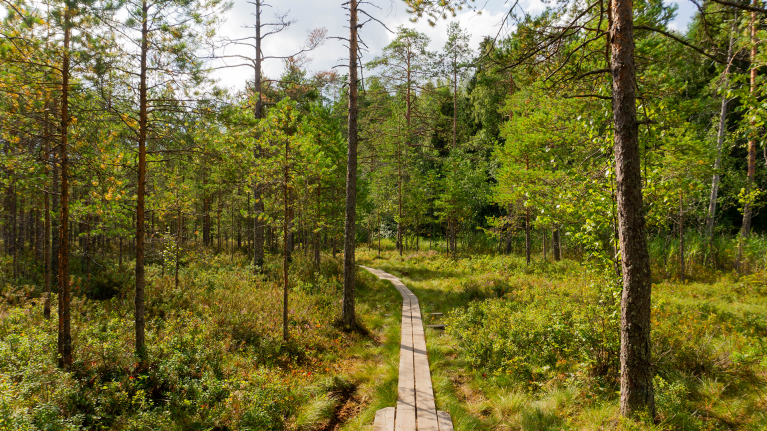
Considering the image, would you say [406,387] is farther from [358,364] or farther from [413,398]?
[358,364]

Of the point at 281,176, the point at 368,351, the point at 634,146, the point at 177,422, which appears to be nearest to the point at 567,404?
the point at 634,146

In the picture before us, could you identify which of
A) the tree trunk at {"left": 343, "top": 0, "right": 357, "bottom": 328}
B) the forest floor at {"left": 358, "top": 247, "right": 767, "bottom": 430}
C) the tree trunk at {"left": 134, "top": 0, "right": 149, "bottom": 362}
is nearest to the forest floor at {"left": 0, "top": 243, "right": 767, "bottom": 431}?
the forest floor at {"left": 358, "top": 247, "right": 767, "bottom": 430}

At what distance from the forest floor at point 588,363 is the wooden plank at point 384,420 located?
3.18 feet

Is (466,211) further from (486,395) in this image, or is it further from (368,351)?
(486,395)

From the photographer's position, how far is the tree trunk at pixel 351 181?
903cm

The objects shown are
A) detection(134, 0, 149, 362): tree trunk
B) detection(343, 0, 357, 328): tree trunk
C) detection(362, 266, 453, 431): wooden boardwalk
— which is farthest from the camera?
detection(343, 0, 357, 328): tree trunk

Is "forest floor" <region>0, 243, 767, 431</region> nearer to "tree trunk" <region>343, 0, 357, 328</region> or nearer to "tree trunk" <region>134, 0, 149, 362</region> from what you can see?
"tree trunk" <region>134, 0, 149, 362</region>

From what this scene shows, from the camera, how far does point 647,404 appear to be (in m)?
4.04

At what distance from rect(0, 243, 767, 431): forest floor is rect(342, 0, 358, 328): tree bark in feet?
2.54

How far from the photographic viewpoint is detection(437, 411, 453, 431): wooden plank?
4.76 metres

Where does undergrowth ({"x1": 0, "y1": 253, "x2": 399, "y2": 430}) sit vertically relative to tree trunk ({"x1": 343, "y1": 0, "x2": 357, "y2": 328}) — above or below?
below

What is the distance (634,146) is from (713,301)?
10.3 metres

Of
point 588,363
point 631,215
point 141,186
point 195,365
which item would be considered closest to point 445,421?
point 588,363

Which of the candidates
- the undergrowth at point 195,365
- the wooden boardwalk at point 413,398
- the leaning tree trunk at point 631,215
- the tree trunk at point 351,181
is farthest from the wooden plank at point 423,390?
the leaning tree trunk at point 631,215
